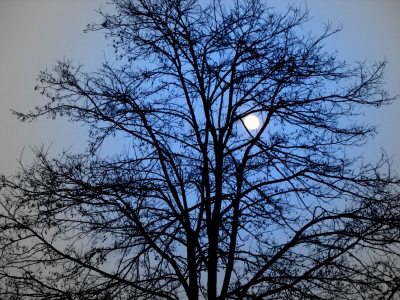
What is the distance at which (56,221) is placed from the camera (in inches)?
283

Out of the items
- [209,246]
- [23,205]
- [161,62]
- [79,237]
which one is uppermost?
[161,62]

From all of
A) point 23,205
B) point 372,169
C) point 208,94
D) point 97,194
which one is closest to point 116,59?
point 208,94

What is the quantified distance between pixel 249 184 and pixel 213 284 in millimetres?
1869

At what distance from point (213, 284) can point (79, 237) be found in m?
2.34

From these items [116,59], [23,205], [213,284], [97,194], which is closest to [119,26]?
[116,59]

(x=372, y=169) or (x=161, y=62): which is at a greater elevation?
(x=161, y=62)

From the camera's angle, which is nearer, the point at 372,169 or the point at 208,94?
the point at 372,169

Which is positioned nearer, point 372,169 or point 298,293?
point 298,293

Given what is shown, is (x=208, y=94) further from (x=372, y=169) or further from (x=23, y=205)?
(x=23, y=205)

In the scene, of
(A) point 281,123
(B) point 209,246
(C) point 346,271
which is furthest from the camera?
(A) point 281,123

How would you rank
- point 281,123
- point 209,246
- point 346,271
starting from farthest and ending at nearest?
point 281,123 → point 209,246 → point 346,271

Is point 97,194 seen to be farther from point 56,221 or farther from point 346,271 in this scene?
point 346,271

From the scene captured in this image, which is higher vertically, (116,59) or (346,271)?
(116,59)

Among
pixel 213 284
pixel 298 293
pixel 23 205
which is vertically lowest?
pixel 298 293
